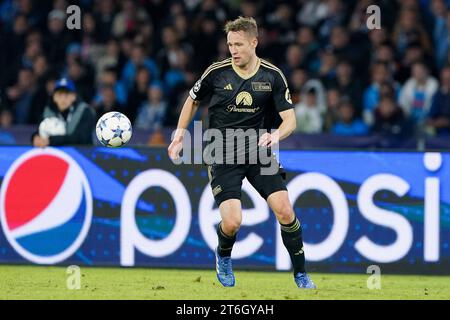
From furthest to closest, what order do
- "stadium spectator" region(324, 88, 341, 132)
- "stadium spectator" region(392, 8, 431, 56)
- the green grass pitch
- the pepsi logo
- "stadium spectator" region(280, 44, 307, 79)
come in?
"stadium spectator" region(280, 44, 307, 79)
"stadium spectator" region(392, 8, 431, 56)
"stadium spectator" region(324, 88, 341, 132)
the pepsi logo
the green grass pitch

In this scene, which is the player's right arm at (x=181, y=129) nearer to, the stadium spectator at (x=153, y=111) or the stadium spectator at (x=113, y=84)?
the stadium spectator at (x=153, y=111)

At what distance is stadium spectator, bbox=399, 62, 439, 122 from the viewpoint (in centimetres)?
1441

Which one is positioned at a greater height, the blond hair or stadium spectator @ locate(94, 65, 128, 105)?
the blond hair

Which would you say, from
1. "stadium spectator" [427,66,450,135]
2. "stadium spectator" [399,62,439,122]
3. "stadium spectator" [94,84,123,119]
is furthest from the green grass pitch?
"stadium spectator" [94,84,123,119]

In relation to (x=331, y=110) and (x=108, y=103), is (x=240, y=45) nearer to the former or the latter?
(x=331, y=110)

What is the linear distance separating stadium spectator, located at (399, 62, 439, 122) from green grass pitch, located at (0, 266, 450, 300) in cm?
397

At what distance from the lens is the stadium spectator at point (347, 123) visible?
14336mm

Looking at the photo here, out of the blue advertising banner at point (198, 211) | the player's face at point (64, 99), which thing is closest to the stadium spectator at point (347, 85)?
the blue advertising banner at point (198, 211)

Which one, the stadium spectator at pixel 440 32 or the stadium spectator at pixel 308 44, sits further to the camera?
the stadium spectator at pixel 308 44

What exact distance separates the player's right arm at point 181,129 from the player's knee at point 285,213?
940 millimetres

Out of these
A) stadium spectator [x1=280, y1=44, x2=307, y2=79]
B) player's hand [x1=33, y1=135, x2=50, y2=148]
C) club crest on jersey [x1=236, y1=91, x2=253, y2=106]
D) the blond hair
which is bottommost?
player's hand [x1=33, y1=135, x2=50, y2=148]

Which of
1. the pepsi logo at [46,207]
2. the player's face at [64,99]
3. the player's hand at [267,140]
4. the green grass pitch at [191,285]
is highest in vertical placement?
the player's face at [64,99]

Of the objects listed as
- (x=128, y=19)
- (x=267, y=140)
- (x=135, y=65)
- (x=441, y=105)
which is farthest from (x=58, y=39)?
(x=267, y=140)

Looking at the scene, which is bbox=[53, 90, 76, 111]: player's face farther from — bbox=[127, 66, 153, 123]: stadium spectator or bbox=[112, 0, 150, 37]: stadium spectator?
bbox=[112, 0, 150, 37]: stadium spectator
